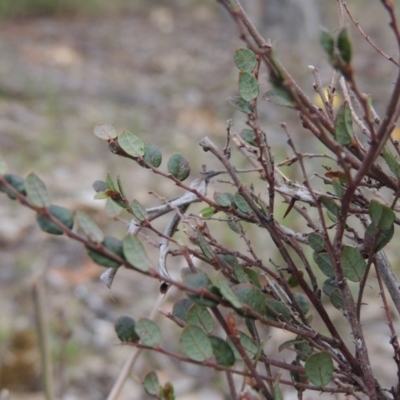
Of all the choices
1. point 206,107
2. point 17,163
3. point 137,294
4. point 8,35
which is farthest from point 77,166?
point 8,35

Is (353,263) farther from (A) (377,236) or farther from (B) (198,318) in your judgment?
(B) (198,318)

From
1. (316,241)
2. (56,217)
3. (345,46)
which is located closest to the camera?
(345,46)

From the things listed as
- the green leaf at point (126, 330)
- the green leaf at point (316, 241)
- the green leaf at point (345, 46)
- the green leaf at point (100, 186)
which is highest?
the green leaf at point (345, 46)

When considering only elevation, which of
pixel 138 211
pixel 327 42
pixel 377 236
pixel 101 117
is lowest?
pixel 101 117

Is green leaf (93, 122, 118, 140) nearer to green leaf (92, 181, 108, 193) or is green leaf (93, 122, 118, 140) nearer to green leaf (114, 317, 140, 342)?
green leaf (92, 181, 108, 193)

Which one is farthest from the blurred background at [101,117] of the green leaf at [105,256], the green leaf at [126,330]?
the green leaf at [105,256]

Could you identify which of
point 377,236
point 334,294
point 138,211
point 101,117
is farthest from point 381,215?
point 101,117

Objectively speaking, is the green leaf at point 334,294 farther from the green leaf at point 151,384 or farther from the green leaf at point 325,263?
the green leaf at point 151,384

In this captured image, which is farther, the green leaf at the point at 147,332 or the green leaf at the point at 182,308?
the green leaf at the point at 182,308
